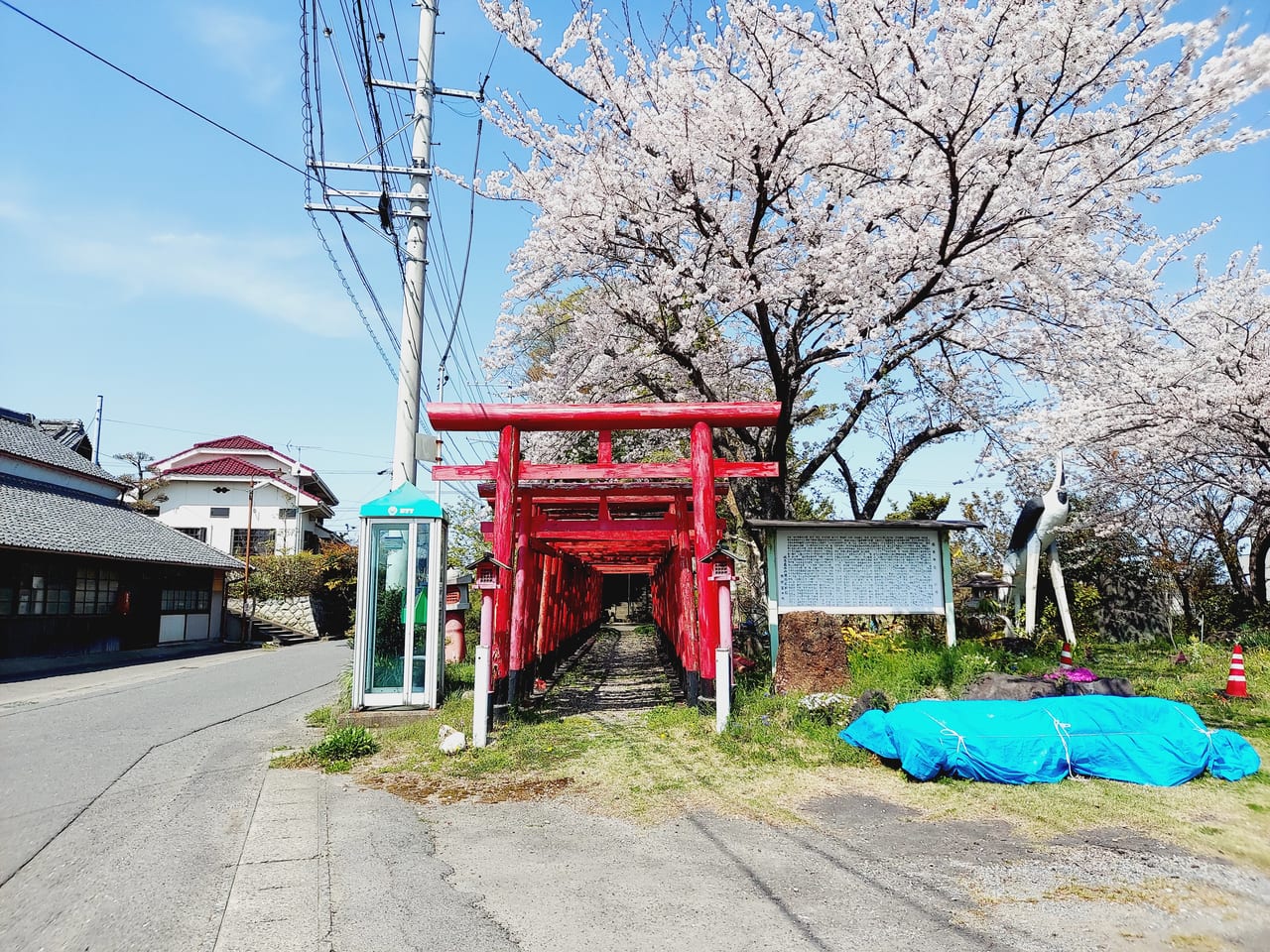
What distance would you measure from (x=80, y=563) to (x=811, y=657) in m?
19.4

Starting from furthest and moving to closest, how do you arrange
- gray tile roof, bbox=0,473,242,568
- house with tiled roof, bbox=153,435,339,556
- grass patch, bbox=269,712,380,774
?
house with tiled roof, bbox=153,435,339,556 → gray tile roof, bbox=0,473,242,568 → grass patch, bbox=269,712,380,774

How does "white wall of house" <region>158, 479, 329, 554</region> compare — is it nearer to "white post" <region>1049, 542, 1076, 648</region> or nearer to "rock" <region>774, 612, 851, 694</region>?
"rock" <region>774, 612, 851, 694</region>

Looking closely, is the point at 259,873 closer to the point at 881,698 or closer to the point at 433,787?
the point at 433,787

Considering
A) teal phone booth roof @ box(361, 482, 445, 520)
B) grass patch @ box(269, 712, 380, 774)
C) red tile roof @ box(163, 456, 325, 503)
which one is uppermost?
red tile roof @ box(163, 456, 325, 503)

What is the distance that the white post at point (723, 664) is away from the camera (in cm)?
795

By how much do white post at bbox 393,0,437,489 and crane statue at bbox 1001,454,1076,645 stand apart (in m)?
9.20

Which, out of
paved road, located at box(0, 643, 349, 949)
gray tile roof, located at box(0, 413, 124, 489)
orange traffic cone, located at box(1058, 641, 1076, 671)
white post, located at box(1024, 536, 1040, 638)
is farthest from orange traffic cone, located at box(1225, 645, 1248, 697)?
gray tile roof, located at box(0, 413, 124, 489)

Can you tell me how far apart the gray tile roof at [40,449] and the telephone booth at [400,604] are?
1652 centimetres

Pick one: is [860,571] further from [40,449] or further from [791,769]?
[40,449]

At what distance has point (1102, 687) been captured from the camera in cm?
786

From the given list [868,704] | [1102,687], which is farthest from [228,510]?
[1102,687]

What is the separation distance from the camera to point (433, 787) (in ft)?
20.9

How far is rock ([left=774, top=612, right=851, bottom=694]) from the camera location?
926 cm

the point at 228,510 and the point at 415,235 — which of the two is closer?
the point at 415,235
